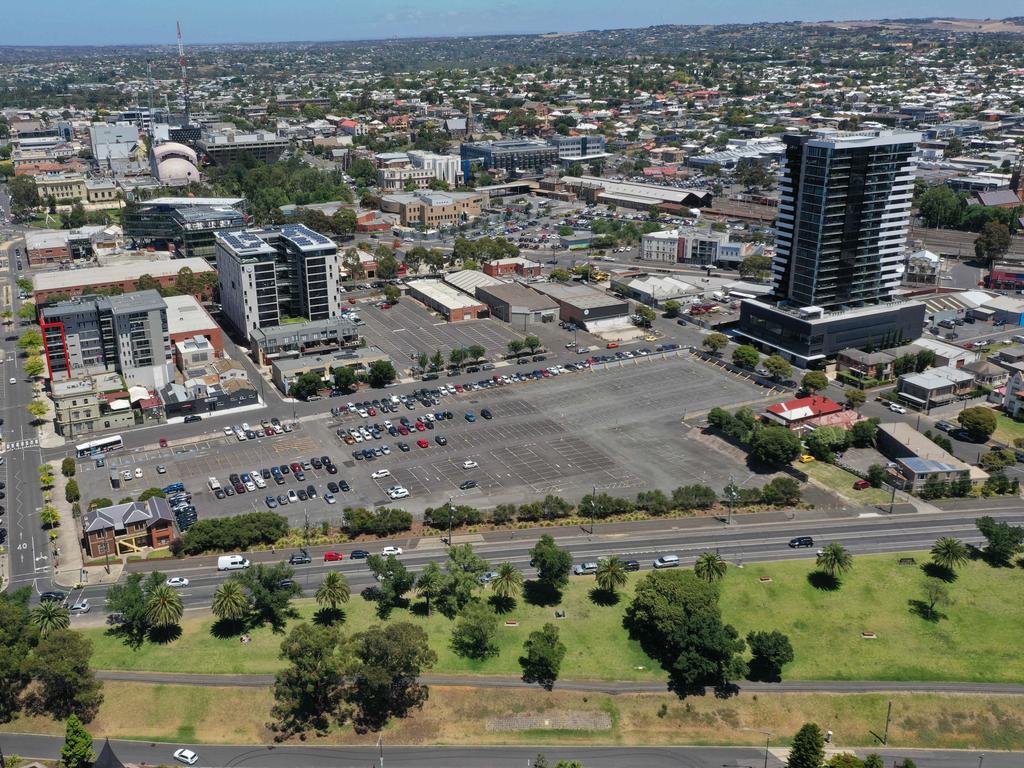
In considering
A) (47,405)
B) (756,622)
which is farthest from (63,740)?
(47,405)

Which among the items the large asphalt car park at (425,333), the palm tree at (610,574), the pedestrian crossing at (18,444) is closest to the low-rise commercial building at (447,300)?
the large asphalt car park at (425,333)

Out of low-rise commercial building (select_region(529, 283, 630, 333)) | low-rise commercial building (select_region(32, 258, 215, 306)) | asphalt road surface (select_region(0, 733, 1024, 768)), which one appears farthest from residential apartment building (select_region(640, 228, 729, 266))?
asphalt road surface (select_region(0, 733, 1024, 768))

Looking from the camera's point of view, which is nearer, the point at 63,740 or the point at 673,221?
the point at 63,740

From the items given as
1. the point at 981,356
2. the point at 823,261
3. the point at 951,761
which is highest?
the point at 823,261

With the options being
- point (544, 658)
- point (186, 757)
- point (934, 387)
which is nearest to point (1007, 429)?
point (934, 387)

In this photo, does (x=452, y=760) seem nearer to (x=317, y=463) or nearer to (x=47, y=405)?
(x=317, y=463)

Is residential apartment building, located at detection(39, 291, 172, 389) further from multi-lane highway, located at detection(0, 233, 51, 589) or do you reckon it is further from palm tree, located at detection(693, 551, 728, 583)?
palm tree, located at detection(693, 551, 728, 583)
